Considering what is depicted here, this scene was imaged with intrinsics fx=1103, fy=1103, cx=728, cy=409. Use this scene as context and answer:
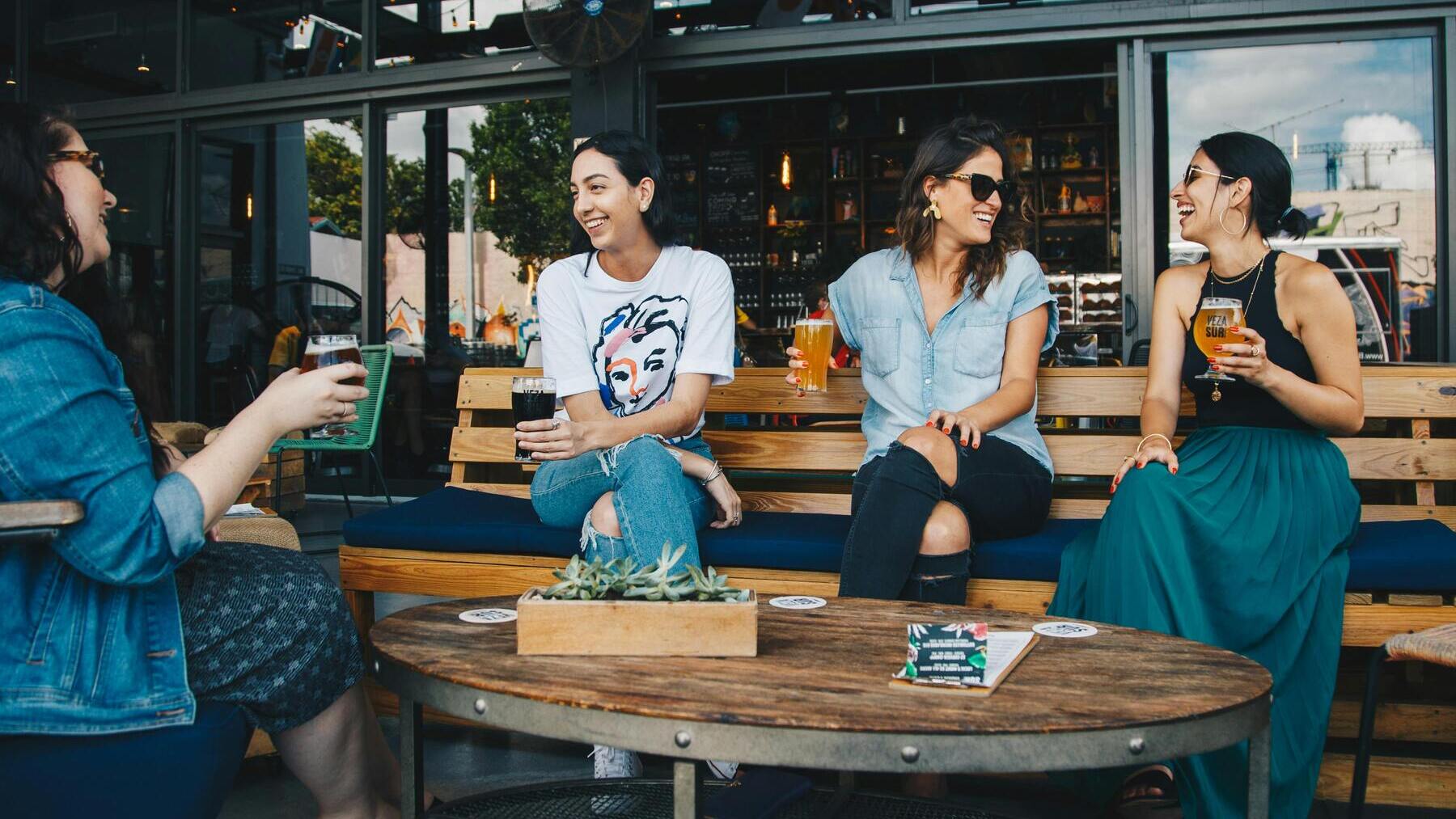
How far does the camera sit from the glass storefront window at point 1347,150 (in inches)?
203

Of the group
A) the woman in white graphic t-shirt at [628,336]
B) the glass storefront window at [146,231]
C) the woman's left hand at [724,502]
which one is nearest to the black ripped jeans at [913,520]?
the woman's left hand at [724,502]

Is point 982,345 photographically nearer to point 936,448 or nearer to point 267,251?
point 936,448

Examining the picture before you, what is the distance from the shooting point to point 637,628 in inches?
57.3

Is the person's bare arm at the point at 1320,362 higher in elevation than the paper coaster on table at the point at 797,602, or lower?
higher

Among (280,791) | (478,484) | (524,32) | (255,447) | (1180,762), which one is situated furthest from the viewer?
(524,32)

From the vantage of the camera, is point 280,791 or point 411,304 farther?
point 411,304

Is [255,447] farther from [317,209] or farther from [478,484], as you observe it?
[317,209]

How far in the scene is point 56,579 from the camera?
144cm

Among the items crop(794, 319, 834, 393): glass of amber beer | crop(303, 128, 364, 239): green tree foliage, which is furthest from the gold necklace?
crop(303, 128, 364, 239): green tree foliage

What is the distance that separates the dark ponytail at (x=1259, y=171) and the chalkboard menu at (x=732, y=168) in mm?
7183

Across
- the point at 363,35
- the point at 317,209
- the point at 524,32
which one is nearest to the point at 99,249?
the point at 524,32

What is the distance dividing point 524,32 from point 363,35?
3.23ft

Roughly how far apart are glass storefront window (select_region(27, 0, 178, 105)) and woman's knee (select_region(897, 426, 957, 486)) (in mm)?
6000

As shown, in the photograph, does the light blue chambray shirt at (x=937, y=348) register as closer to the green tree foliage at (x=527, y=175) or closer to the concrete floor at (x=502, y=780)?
the concrete floor at (x=502, y=780)
